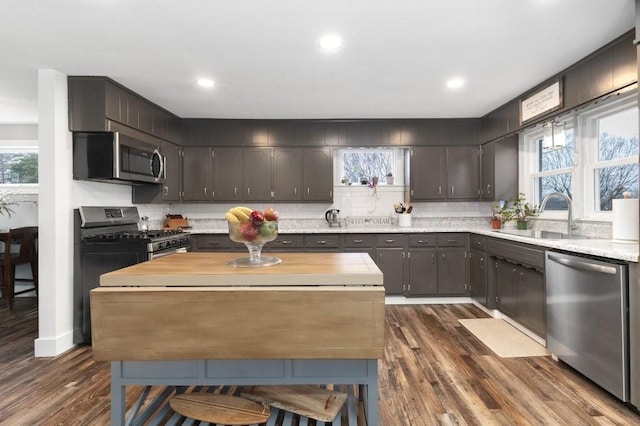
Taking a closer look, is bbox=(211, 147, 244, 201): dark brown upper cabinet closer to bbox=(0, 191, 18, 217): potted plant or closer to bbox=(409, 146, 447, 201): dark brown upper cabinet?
bbox=(409, 146, 447, 201): dark brown upper cabinet

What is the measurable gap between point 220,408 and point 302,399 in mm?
447

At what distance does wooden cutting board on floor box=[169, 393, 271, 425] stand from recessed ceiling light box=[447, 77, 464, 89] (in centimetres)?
316

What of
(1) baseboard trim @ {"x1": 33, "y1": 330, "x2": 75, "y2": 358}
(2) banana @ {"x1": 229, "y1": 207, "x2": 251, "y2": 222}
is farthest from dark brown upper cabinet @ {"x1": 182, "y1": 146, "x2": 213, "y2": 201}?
(2) banana @ {"x1": 229, "y1": 207, "x2": 251, "y2": 222}

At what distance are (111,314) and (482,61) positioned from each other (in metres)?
3.18

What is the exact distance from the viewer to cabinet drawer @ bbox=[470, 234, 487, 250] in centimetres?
398

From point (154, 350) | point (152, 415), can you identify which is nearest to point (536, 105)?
point (154, 350)

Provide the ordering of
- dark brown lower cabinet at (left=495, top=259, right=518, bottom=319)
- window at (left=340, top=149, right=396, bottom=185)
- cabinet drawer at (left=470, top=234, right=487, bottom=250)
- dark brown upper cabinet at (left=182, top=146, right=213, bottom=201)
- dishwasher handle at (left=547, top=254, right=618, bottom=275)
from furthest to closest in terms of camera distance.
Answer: window at (left=340, top=149, right=396, bottom=185)
dark brown upper cabinet at (left=182, top=146, right=213, bottom=201)
cabinet drawer at (left=470, top=234, right=487, bottom=250)
dark brown lower cabinet at (left=495, top=259, right=518, bottom=319)
dishwasher handle at (left=547, top=254, right=618, bottom=275)

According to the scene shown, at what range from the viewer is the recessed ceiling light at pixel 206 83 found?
330 cm

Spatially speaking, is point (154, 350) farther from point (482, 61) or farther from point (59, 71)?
point (482, 61)

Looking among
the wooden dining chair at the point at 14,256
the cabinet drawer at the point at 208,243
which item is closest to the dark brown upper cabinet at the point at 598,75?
the cabinet drawer at the point at 208,243

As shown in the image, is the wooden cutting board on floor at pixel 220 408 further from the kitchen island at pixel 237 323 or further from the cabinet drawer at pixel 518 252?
the cabinet drawer at pixel 518 252

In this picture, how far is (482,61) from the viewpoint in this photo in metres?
2.90

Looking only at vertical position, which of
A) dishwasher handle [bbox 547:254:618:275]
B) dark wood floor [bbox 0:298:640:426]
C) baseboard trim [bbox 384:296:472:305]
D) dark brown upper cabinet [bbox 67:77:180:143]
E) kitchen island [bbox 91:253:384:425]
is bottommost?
dark wood floor [bbox 0:298:640:426]

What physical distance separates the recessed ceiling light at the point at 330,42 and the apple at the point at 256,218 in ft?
5.01
